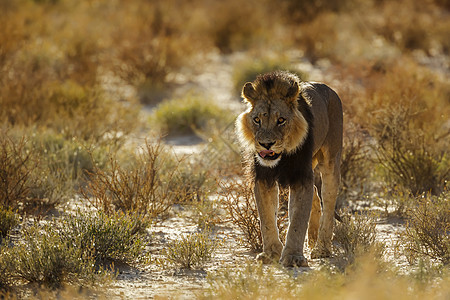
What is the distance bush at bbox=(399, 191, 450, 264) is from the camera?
6.59m

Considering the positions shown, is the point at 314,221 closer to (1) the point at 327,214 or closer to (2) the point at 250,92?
(1) the point at 327,214

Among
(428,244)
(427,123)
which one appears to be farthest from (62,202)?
(427,123)

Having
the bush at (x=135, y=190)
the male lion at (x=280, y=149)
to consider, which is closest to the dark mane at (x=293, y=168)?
the male lion at (x=280, y=149)

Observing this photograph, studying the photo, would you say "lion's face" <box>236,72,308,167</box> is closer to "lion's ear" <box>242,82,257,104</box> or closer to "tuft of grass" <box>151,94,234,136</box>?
"lion's ear" <box>242,82,257,104</box>

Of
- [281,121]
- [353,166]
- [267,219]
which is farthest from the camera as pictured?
[353,166]

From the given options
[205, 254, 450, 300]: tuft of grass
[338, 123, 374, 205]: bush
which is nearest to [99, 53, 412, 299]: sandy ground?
[205, 254, 450, 300]: tuft of grass

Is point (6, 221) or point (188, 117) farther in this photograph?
point (188, 117)

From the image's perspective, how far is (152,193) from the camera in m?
8.15

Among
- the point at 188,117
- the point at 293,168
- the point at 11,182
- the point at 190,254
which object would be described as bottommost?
the point at 190,254

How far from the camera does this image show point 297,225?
6.03 metres

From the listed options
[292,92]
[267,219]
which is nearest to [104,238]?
[267,219]

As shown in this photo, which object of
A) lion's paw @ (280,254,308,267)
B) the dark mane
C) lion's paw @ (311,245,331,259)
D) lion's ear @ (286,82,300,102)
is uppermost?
lion's ear @ (286,82,300,102)

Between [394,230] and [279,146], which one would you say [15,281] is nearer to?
[279,146]

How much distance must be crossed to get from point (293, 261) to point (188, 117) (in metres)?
7.83
